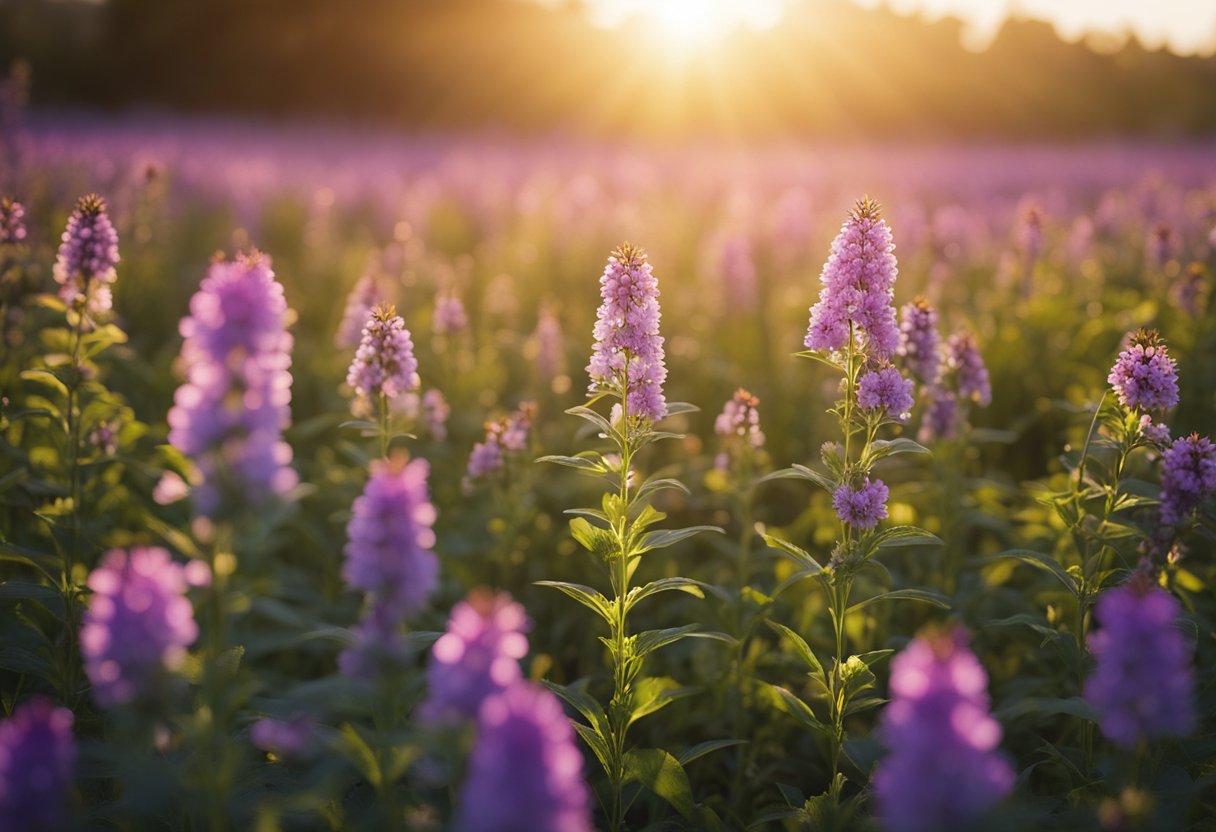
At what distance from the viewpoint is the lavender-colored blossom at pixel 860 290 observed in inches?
130

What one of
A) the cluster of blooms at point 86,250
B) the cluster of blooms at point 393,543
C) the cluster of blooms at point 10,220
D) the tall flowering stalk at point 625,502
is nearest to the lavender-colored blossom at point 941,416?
the tall flowering stalk at point 625,502

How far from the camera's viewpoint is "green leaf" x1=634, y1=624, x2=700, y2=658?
3.34 m

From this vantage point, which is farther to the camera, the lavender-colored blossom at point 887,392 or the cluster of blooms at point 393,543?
the lavender-colored blossom at point 887,392

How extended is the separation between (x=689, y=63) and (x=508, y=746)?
44006 mm

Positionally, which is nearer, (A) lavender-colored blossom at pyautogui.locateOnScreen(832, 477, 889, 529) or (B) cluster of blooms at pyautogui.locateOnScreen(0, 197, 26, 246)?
(A) lavender-colored blossom at pyautogui.locateOnScreen(832, 477, 889, 529)

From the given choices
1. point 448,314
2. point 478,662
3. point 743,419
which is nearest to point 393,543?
point 478,662

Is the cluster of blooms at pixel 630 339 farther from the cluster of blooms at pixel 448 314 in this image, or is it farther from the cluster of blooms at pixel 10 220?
the cluster of blooms at pixel 10 220

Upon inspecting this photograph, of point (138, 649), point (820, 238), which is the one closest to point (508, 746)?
point (138, 649)

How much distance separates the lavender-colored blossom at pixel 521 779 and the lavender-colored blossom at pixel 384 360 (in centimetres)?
207

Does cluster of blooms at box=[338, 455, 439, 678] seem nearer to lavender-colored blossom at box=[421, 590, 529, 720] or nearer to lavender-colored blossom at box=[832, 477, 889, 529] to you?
lavender-colored blossom at box=[421, 590, 529, 720]

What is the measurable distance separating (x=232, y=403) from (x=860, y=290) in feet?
7.48

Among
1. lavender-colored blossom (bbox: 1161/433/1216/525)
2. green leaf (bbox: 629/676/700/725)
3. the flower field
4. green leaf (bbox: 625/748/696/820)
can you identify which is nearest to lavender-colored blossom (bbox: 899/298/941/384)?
the flower field

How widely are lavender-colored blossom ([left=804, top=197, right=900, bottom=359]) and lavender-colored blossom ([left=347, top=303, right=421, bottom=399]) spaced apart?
1631 millimetres

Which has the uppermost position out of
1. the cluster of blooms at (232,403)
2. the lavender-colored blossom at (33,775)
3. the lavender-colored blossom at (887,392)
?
the lavender-colored blossom at (887,392)
